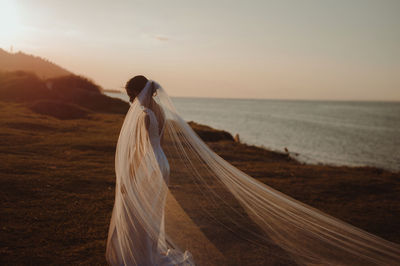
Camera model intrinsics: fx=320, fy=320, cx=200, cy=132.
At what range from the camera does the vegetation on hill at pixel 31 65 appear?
4049 cm

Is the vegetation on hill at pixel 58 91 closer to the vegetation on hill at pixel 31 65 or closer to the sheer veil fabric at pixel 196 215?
the vegetation on hill at pixel 31 65

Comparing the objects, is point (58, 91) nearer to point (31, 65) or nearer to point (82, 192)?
point (31, 65)

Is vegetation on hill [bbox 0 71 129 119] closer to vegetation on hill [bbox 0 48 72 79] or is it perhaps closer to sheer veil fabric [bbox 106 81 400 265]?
vegetation on hill [bbox 0 48 72 79]

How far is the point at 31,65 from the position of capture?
43.9 m

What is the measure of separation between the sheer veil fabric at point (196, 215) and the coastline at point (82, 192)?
282mm

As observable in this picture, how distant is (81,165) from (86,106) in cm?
2675

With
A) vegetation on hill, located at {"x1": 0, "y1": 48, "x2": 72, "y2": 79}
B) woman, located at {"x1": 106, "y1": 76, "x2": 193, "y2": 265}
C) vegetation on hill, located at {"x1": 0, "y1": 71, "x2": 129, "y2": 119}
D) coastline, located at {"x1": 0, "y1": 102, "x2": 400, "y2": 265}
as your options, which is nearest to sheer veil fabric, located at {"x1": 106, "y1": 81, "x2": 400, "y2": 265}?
woman, located at {"x1": 106, "y1": 76, "x2": 193, "y2": 265}

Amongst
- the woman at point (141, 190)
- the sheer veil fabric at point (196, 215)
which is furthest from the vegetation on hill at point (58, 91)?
the woman at point (141, 190)

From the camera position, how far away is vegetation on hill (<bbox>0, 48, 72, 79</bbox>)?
133 feet

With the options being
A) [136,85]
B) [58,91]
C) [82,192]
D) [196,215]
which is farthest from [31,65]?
[196,215]

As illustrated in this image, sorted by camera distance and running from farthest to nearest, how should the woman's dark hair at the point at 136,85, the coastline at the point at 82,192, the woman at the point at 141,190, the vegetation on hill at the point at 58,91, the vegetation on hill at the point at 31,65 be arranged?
1. the vegetation on hill at the point at 31,65
2. the vegetation on hill at the point at 58,91
3. the coastline at the point at 82,192
4. the woman's dark hair at the point at 136,85
5. the woman at the point at 141,190

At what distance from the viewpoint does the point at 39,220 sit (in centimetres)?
640

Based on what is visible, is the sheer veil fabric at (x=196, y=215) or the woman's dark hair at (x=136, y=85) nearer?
the sheer veil fabric at (x=196, y=215)

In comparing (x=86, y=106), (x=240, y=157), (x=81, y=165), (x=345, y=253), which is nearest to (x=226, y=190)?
(x=345, y=253)
